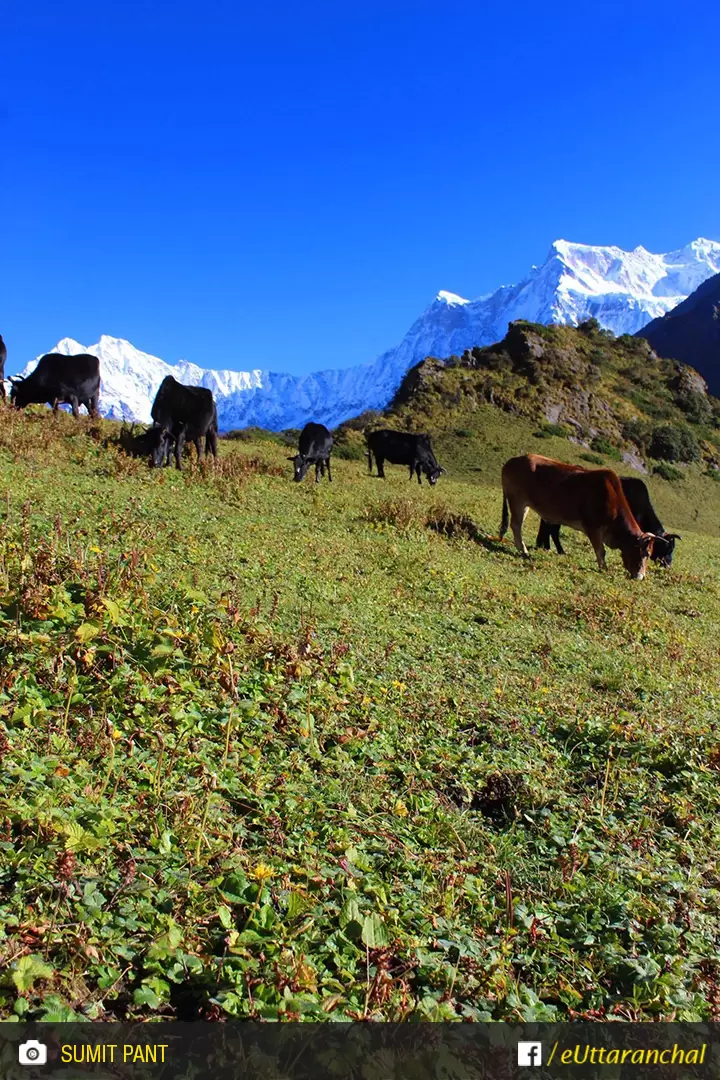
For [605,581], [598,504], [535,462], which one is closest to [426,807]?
[605,581]

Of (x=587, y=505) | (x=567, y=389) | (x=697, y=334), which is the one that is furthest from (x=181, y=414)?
(x=697, y=334)

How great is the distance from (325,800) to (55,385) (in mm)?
16497

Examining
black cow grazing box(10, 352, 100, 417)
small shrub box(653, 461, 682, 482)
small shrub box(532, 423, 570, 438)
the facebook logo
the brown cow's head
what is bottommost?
the facebook logo

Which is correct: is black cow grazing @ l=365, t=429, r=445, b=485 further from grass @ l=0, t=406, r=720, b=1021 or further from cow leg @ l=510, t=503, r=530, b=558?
grass @ l=0, t=406, r=720, b=1021

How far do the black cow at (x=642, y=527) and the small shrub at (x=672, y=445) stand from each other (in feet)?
99.6

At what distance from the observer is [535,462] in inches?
591

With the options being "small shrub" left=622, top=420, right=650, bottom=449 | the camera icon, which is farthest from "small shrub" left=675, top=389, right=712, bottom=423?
the camera icon

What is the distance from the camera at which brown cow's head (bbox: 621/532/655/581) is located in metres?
Result: 13.5

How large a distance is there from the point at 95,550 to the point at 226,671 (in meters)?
1.62

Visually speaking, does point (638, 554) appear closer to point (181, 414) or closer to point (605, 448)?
point (181, 414)

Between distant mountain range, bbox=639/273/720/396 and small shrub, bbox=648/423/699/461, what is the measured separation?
65.5 metres

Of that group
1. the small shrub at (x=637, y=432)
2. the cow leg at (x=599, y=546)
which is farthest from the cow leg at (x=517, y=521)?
the small shrub at (x=637, y=432)

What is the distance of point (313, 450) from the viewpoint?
1972 cm

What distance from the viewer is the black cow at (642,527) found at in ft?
51.2
